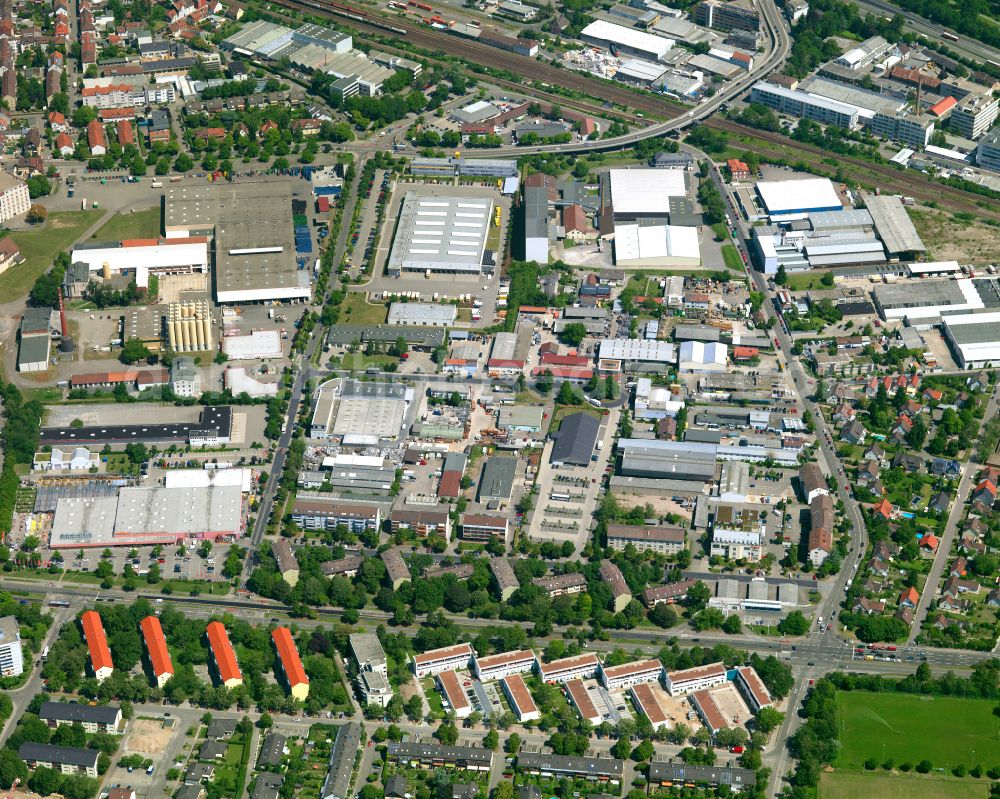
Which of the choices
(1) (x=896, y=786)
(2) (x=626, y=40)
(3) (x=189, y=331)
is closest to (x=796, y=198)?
(2) (x=626, y=40)

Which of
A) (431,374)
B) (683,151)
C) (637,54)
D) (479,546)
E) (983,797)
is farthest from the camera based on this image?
(637,54)

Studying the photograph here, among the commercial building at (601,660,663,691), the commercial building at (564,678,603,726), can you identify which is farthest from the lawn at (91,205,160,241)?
the commercial building at (601,660,663,691)

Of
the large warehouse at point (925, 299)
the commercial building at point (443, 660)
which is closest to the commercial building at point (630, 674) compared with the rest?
the commercial building at point (443, 660)

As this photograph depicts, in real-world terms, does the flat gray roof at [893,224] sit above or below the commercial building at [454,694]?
above

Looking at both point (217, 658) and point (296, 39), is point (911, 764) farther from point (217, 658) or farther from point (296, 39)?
point (296, 39)

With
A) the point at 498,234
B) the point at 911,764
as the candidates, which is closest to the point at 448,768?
the point at 911,764

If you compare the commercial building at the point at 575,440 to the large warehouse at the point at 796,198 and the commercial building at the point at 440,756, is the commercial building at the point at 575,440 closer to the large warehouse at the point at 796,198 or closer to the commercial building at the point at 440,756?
the commercial building at the point at 440,756

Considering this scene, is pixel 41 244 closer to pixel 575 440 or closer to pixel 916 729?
pixel 575 440
